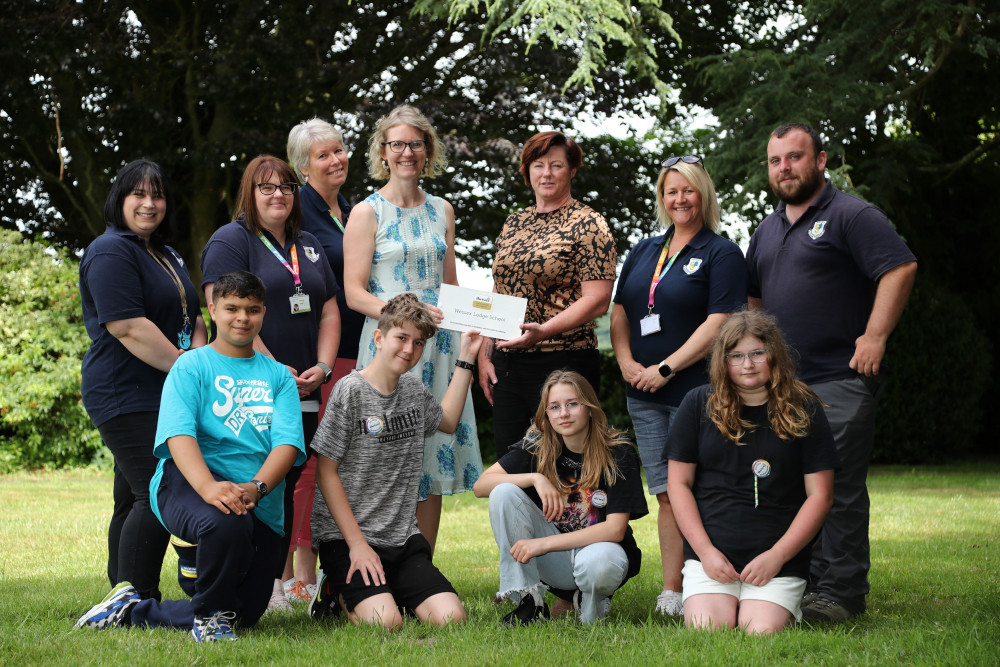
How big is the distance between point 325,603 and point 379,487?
0.55 metres

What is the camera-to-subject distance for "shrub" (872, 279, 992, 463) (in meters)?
12.1

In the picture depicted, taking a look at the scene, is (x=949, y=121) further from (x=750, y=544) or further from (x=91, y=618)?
(x=91, y=618)

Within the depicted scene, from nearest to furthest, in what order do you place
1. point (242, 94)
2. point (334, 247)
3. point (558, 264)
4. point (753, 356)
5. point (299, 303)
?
1. point (753, 356)
2. point (299, 303)
3. point (558, 264)
4. point (334, 247)
5. point (242, 94)

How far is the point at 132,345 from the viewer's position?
12.6ft

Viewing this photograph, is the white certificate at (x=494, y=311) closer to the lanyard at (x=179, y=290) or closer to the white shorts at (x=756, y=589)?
the lanyard at (x=179, y=290)

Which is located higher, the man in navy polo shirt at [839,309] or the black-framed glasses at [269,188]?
the black-framed glasses at [269,188]

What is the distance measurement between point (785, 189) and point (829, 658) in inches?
83.9

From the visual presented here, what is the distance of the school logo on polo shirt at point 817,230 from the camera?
13.7 ft

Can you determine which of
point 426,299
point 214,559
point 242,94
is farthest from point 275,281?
point 242,94

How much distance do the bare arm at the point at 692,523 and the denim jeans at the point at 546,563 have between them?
0.31 metres

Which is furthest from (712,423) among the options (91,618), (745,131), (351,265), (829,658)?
(745,131)

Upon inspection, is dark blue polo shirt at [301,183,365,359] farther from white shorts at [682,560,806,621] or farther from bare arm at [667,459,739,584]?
white shorts at [682,560,806,621]

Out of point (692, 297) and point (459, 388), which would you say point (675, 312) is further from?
point (459, 388)

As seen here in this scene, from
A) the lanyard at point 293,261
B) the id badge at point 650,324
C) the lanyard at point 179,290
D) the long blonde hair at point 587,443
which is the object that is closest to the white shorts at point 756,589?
the long blonde hair at point 587,443
